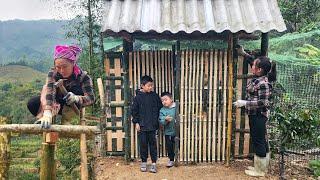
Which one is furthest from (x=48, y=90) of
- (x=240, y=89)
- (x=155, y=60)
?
(x=240, y=89)

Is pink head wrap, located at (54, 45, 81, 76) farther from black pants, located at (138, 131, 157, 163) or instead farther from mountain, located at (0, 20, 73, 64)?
mountain, located at (0, 20, 73, 64)

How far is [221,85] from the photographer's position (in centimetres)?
772

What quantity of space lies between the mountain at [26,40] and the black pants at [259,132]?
6244cm

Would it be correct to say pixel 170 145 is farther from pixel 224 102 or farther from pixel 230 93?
pixel 230 93

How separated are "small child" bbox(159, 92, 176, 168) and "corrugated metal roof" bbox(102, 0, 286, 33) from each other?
1.42m

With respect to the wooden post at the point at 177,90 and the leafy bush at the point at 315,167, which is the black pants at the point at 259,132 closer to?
the leafy bush at the point at 315,167

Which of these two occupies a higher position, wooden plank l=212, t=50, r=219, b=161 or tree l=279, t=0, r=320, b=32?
tree l=279, t=0, r=320, b=32

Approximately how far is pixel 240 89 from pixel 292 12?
8461 millimetres

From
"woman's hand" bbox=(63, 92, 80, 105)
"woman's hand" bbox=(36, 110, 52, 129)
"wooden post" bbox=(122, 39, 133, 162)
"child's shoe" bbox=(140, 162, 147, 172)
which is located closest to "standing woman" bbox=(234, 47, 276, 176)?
"child's shoe" bbox=(140, 162, 147, 172)

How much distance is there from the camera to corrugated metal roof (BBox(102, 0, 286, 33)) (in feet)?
22.4

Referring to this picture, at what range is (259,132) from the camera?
7055mm

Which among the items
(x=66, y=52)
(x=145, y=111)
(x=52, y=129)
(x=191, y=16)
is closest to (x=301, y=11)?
(x=191, y=16)

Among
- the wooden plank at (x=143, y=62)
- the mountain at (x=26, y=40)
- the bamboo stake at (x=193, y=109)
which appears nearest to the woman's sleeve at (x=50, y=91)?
the wooden plank at (x=143, y=62)

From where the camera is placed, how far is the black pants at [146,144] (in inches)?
297
